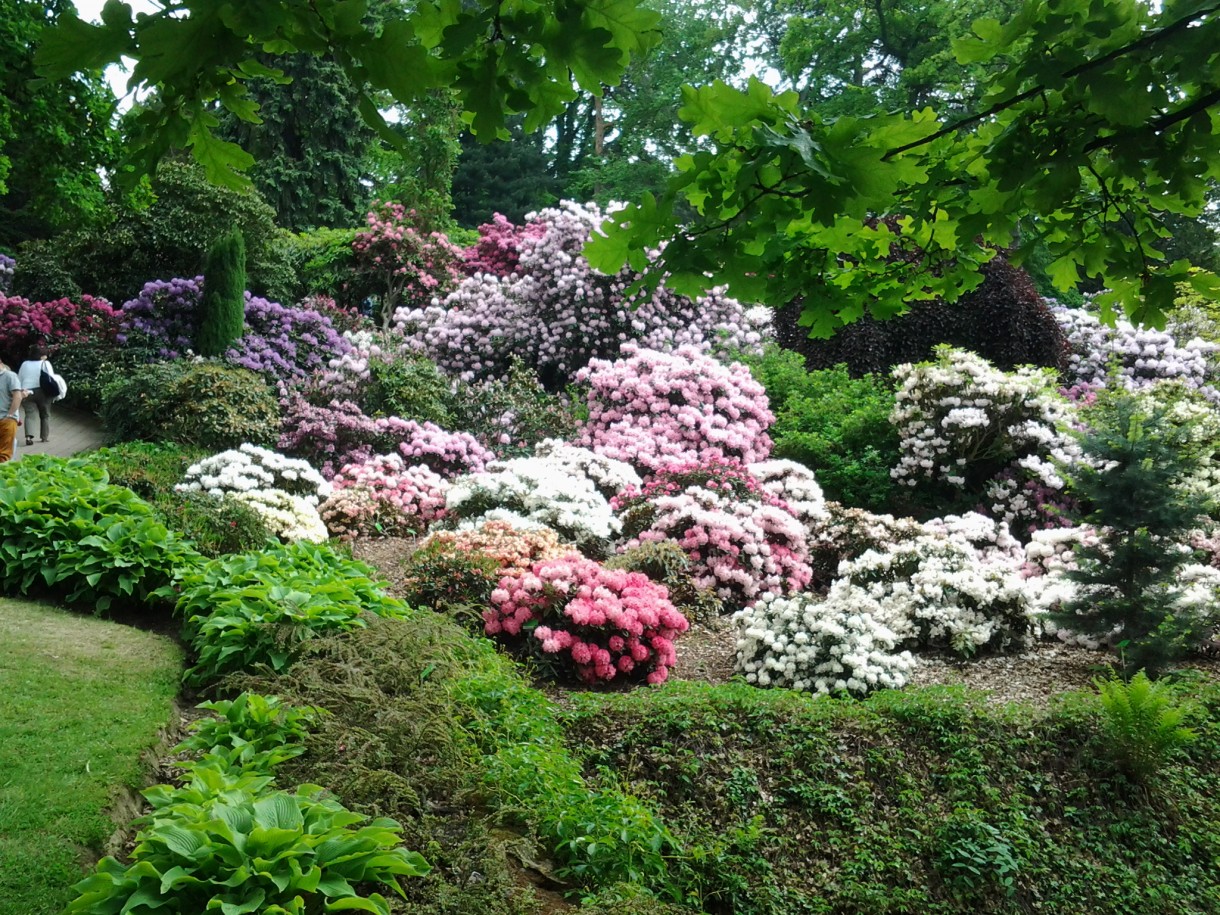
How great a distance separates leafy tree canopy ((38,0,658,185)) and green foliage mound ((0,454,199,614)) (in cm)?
429

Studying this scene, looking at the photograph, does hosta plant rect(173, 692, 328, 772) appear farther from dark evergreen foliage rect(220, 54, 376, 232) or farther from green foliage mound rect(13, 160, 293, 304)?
dark evergreen foliage rect(220, 54, 376, 232)

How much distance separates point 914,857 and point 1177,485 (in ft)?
12.0

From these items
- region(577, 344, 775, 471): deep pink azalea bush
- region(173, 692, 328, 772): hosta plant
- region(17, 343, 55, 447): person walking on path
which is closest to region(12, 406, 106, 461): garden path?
region(17, 343, 55, 447): person walking on path

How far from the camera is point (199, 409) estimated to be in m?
10.5

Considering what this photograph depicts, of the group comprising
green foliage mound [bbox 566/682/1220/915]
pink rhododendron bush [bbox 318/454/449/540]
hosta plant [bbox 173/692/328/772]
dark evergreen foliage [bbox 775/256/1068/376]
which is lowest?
green foliage mound [bbox 566/682/1220/915]

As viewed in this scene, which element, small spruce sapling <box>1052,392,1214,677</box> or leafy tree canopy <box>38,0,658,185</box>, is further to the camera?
small spruce sapling <box>1052,392,1214,677</box>

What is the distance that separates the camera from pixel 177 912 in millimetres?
2635

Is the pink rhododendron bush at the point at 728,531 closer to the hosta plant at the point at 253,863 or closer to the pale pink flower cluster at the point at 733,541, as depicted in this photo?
the pale pink flower cluster at the point at 733,541

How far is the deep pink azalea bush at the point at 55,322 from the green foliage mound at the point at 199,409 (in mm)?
3825

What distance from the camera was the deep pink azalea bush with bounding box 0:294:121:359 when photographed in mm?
14797

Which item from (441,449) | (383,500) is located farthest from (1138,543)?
(441,449)

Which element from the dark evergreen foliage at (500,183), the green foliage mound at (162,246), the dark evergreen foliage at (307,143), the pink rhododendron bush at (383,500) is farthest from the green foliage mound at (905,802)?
the dark evergreen foliage at (500,183)

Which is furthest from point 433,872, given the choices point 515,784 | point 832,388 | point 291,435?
point 832,388

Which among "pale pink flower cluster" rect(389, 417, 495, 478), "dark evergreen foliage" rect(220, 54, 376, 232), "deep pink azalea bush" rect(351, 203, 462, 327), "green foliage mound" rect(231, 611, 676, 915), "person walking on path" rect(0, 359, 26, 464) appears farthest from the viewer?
"dark evergreen foliage" rect(220, 54, 376, 232)
